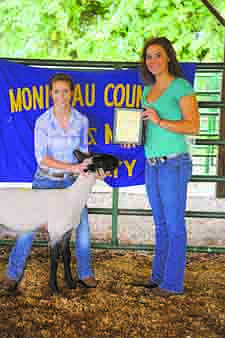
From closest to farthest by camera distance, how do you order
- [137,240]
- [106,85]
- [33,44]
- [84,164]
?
1. [84,164]
2. [106,85]
3. [137,240]
4. [33,44]

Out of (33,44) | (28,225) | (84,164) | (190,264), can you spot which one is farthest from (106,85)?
(33,44)

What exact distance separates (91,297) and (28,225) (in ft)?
2.34

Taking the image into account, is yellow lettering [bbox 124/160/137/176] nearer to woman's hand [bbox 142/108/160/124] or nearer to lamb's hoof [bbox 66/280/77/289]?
woman's hand [bbox 142/108/160/124]

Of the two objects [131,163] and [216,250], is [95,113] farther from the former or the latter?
[216,250]

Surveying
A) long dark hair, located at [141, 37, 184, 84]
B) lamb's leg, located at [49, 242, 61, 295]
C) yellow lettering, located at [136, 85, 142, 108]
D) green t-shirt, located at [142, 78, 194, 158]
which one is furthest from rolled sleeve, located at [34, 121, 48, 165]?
yellow lettering, located at [136, 85, 142, 108]

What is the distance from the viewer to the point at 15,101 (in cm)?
451

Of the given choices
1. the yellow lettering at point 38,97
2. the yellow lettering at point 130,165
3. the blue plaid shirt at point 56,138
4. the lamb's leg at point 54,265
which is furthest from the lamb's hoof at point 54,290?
the yellow lettering at point 38,97

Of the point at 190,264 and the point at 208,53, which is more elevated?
the point at 208,53

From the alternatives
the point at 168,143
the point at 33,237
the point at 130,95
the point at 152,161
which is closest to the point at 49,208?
the point at 33,237

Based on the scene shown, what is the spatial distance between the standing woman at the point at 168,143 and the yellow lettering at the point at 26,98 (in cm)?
122

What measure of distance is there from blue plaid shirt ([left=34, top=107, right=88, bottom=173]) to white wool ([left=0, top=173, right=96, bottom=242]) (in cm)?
20

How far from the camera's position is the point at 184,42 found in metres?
10.7

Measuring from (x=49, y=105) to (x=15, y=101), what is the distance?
0.31 metres

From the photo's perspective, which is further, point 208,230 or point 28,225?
point 208,230
